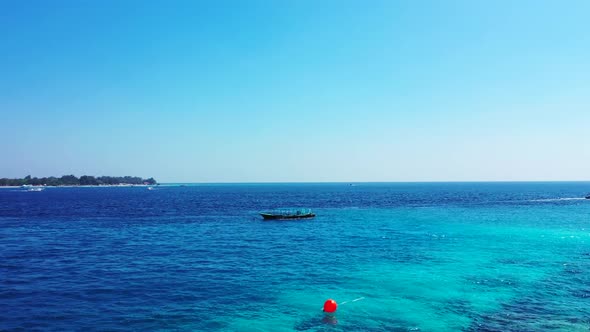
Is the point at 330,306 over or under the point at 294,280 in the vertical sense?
over

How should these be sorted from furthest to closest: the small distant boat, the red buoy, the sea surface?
the small distant boat
the red buoy
the sea surface

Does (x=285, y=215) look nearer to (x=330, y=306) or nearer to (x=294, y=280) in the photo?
(x=294, y=280)

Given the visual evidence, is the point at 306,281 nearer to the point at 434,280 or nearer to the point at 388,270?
the point at 388,270

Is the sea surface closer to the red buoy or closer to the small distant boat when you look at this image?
the red buoy

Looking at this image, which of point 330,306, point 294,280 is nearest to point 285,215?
point 294,280

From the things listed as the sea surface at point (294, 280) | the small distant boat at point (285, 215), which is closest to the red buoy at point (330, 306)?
the sea surface at point (294, 280)

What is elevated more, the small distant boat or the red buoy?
the small distant boat

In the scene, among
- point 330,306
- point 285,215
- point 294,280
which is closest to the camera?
point 330,306

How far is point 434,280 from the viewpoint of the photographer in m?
32.2

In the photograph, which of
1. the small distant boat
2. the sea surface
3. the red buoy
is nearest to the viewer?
the sea surface

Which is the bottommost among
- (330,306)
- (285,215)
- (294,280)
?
(294,280)

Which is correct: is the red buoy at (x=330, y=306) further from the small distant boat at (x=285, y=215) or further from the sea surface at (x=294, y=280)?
the small distant boat at (x=285, y=215)

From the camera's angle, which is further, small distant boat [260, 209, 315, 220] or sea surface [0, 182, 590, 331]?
small distant boat [260, 209, 315, 220]

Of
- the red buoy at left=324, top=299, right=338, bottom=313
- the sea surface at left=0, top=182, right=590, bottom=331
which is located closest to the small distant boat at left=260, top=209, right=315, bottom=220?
the sea surface at left=0, top=182, right=590, bottom=331
